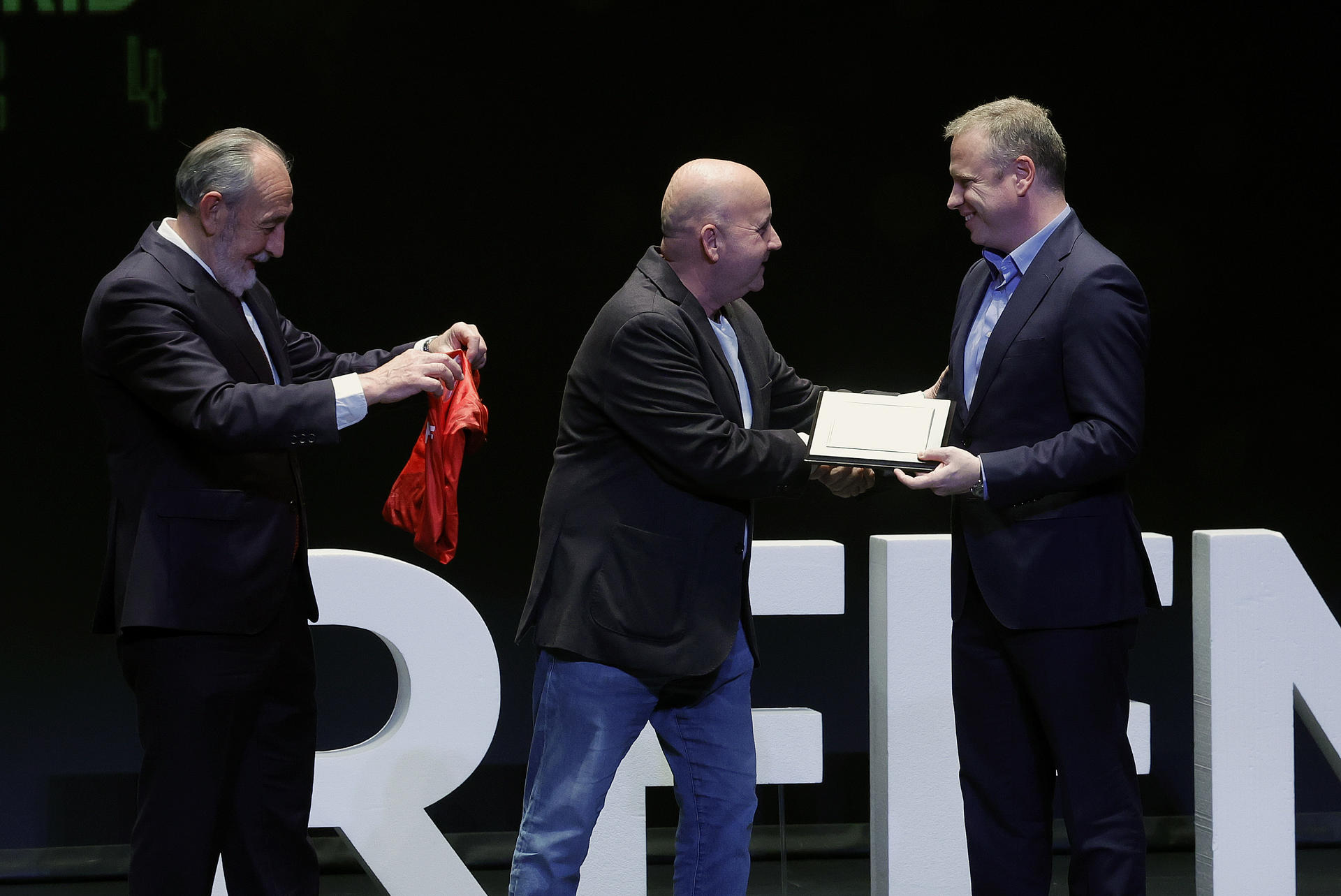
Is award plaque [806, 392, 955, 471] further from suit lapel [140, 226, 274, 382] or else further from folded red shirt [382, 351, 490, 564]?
suit lapel [140, 226, 274, 382]

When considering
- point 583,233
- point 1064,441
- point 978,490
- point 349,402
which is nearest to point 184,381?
point 349,402

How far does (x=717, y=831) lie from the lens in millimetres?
2668

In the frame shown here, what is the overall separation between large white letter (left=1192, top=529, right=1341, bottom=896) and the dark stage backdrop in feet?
3.21

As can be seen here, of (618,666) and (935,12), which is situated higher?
(935,12)

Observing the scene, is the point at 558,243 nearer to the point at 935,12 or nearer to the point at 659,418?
the point at 935,12

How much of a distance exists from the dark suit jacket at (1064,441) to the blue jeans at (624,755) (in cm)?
54

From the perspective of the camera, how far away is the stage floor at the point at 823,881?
393cm

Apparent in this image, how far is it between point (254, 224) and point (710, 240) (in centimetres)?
79

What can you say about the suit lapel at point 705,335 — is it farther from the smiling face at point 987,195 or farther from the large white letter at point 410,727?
the large white letter at point 410,727

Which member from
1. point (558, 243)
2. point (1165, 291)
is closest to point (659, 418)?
point (558, 243)

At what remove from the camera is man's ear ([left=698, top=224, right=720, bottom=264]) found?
2627 millimetres

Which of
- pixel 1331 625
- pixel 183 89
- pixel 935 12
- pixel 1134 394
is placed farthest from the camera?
pixel 935 12

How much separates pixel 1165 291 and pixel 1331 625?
1272 mm

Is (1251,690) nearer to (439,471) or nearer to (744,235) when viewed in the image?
(744,235)
